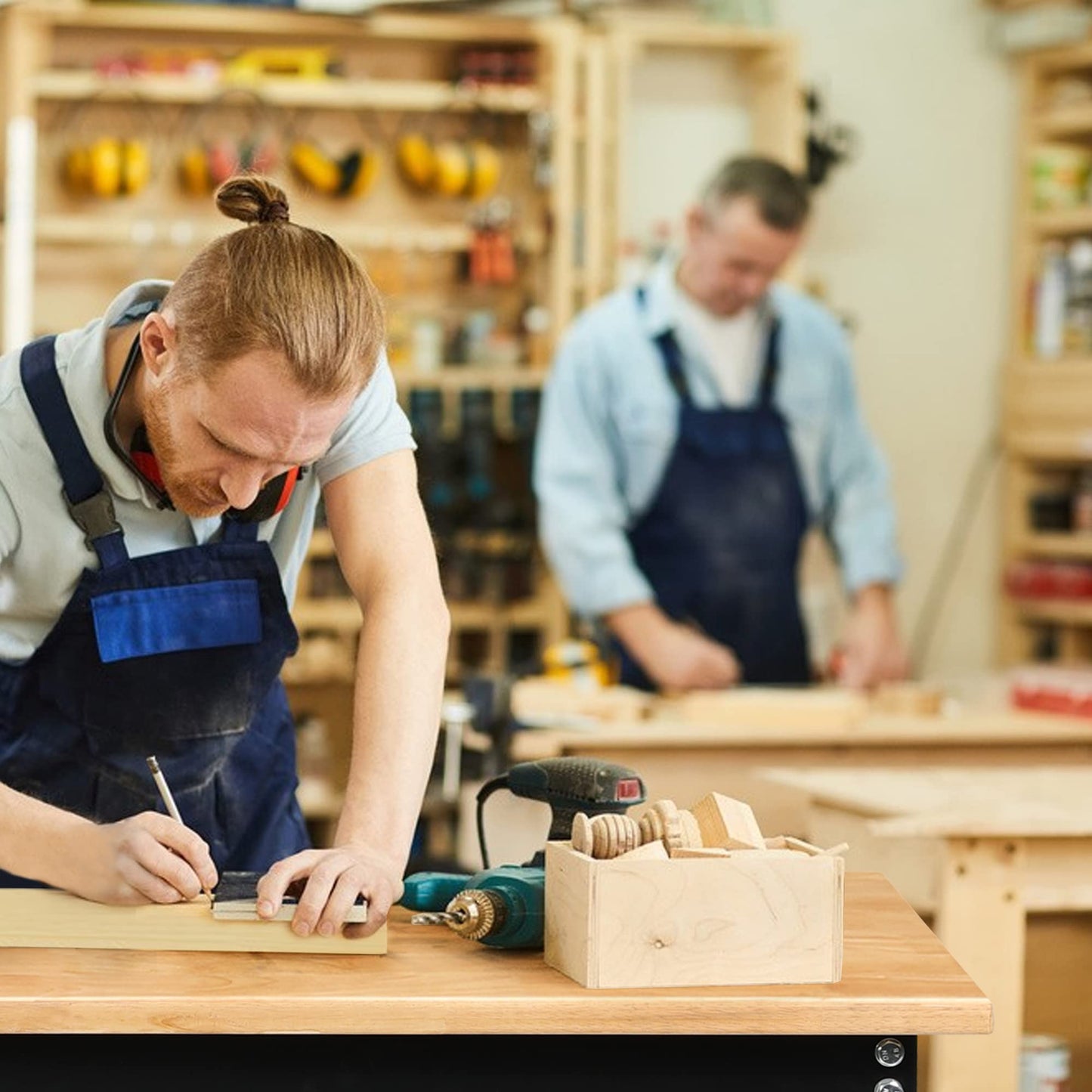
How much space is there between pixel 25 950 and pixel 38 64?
4.59 metres

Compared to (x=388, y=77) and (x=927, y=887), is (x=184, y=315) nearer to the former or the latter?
(x=927, y=887)

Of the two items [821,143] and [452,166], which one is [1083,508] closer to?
[821,143]

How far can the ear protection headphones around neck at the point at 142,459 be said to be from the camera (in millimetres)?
2215

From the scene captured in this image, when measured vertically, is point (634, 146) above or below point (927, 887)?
above

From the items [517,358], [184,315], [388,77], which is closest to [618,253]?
[517,358]

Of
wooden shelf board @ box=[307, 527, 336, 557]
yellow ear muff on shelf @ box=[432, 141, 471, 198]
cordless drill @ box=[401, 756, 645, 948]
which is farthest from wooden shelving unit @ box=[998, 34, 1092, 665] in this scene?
cordless drill @ box=[401, 756, 645, 948]

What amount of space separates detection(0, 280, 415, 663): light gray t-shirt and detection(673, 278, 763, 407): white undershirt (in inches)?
106

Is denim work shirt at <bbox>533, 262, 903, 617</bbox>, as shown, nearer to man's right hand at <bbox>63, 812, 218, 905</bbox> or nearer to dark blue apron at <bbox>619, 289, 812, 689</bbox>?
dark blue apron at <bbox>619, 289, 812, 689</bbox>

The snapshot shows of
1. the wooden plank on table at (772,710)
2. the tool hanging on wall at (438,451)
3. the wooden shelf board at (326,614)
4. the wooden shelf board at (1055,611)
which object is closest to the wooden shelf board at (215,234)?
the tool hanging on wall at (438,451)

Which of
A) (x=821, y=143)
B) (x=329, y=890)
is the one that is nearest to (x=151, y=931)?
(x=329, y=890)

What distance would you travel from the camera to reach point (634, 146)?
673 cm

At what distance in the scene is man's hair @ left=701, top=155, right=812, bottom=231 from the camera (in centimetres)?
481

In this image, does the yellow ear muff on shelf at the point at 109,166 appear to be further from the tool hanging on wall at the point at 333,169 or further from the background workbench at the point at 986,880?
the background workbench at the point at 986,880

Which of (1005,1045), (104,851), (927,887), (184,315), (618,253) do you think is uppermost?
(618,253)
